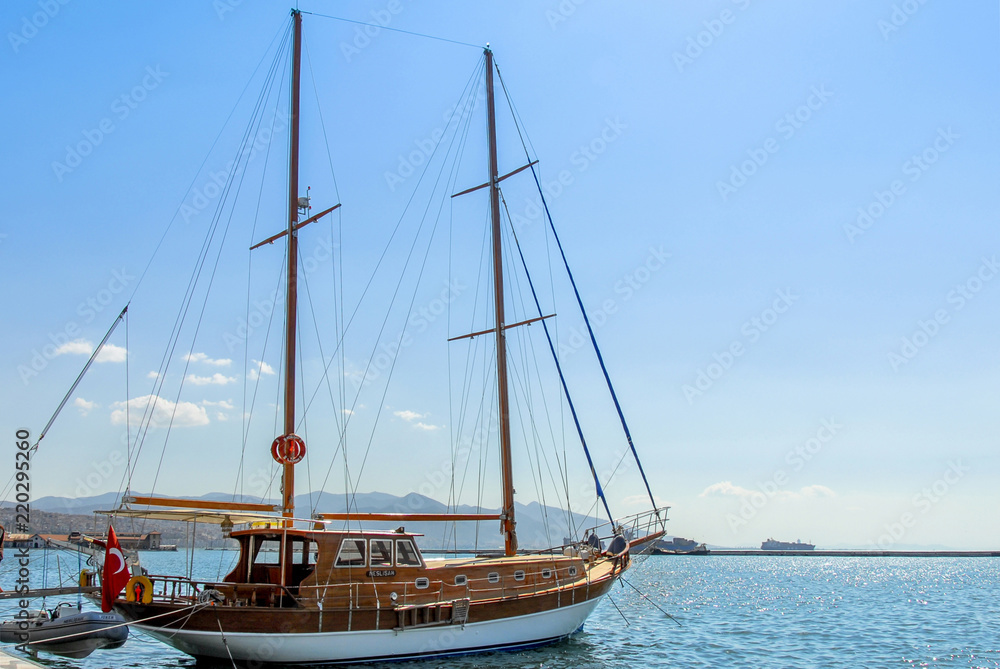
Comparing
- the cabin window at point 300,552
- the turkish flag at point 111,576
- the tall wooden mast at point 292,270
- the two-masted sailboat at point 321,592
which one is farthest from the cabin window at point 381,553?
the turkish flag at point 111,576

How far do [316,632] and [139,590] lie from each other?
4.66 metres

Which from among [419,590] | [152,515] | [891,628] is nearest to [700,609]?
[891,628]

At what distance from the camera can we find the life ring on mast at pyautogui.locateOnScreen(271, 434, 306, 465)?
869 inches

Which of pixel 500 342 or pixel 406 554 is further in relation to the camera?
pixel 500 342

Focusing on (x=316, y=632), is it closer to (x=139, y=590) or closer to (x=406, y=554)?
(x=406, y=554)

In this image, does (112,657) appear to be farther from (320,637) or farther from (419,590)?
(419,590)

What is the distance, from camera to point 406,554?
21.7 m

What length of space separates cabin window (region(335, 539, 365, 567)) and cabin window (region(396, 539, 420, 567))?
116cm

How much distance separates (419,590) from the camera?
844 inches

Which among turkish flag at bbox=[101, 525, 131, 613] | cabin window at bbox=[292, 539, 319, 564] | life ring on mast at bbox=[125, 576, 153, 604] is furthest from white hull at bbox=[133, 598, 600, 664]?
cabin window at bbox=[292, 539, 319, 564]

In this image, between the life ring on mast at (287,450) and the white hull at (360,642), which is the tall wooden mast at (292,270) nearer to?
the life ring on mast at (287,450)

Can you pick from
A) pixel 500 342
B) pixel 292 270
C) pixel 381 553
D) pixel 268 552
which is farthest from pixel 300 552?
pixel 500 342

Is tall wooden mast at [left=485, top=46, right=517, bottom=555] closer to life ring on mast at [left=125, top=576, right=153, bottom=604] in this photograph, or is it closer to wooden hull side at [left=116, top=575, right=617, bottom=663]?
wooden hull side at [left=116, top=575, right=617, bottom=663]

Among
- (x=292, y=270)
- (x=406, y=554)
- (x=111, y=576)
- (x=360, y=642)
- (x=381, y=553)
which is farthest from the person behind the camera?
(x=292, y=270)
